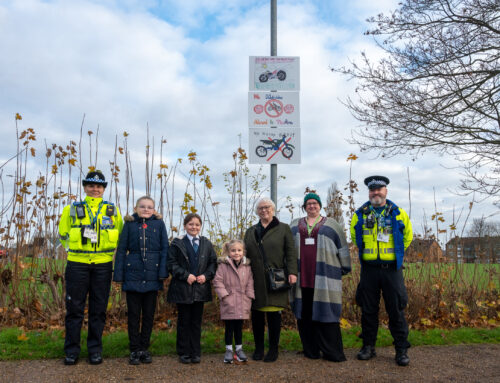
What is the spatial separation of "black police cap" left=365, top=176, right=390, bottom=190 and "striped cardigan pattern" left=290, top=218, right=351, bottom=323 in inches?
23.7

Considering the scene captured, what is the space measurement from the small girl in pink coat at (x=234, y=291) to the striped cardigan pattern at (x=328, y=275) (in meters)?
0.56

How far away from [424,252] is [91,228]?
5357 millimetres

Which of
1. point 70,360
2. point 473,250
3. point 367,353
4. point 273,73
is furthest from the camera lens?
point 473,250

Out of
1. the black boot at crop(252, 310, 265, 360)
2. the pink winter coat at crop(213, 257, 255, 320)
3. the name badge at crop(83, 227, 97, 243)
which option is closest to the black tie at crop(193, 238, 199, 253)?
the pink winter coat at crop(213, 257, 255, 320)

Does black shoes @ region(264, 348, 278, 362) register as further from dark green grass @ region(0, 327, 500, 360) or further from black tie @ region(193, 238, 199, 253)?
black tie @ region(193, 238, 199, 253)

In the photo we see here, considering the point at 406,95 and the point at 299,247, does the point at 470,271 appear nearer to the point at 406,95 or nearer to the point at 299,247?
the point at 406,95

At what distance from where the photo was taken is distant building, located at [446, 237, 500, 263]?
302 inches

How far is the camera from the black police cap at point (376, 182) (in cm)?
492

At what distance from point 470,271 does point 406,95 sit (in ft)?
11.6

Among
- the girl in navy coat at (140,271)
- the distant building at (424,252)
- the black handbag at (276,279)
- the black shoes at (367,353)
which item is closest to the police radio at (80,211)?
the girl in navy coat at (140,271)

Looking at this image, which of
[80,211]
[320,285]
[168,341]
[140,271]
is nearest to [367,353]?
[320,285]

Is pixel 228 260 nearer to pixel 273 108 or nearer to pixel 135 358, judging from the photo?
pixel 135 358

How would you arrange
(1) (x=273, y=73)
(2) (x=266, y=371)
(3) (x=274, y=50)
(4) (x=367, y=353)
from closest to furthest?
(2) (x=266, y=371), (4) (x=367, y=353), (1) (x=273, y=73), (3) (x=274, y=50)

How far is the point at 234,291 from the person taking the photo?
15.5 ft
